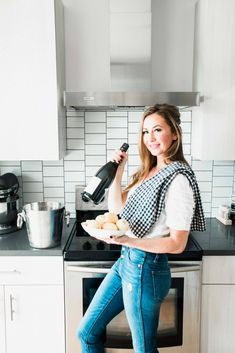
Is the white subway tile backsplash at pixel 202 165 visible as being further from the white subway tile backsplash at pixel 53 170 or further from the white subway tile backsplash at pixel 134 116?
the white subway tile backsplash at pixel 53 170

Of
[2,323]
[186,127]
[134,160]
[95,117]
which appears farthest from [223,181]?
[2,323]

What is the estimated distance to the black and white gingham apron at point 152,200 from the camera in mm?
Answer: 1386

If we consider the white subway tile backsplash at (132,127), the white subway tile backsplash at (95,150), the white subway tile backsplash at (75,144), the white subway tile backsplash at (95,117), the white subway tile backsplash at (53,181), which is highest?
the white subway tile backsplash at (95,117)

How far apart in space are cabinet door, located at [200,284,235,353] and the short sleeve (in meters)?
0.71

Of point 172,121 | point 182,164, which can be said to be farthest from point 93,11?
point 182,164

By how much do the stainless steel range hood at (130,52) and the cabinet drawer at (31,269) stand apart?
0.88 meters

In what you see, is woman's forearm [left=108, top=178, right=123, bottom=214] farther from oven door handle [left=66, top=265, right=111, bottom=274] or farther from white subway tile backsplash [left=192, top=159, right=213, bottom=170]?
white subway tile backsplash [left=192, top=159, right=213, bottom=170]

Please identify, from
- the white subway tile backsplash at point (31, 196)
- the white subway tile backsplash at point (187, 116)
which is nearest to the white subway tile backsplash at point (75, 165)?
the white subway tile backsplash at point (31, 196)

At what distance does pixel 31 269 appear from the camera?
1.88m

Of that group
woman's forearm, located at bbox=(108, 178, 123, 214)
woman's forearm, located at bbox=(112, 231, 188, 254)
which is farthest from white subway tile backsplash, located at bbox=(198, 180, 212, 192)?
woman's forearm, located at bbox=(112, 231, 188, 254)

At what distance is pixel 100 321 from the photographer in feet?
5.31

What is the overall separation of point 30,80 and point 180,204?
109cm

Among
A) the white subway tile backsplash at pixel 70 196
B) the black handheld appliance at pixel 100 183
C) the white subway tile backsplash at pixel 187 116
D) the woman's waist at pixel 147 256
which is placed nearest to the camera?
the woman's waist at pixel 147 256

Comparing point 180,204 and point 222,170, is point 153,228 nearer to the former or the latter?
point 180,204
